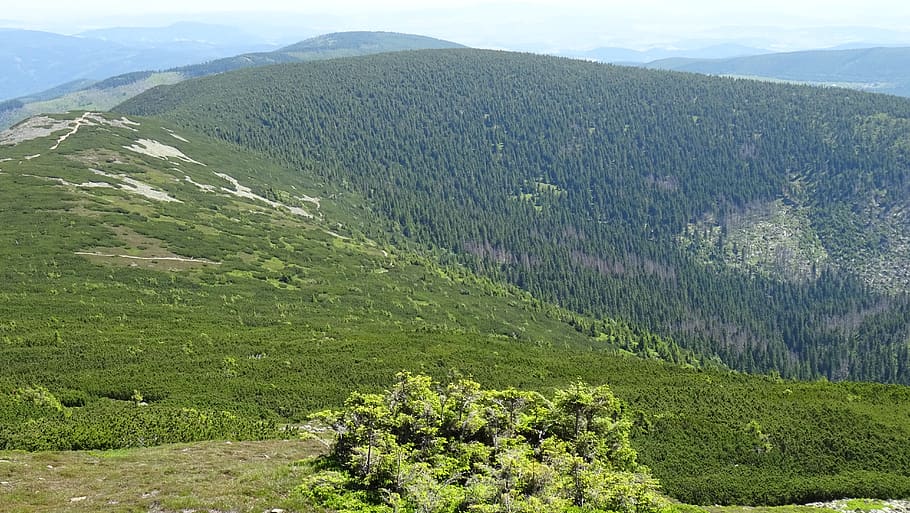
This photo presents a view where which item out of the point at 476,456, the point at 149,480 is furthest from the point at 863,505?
the point at 149,480

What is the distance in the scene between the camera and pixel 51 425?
41.4 meters

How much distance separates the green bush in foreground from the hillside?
12.8 metres

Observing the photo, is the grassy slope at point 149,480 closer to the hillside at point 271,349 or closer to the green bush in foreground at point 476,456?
the hillside at point 271,349

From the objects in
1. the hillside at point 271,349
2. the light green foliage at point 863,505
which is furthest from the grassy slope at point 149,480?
the light green foliage at point 863,505

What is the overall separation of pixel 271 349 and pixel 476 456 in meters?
46.2

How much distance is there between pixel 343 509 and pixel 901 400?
73.1 metres

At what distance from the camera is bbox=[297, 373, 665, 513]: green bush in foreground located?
28391mm

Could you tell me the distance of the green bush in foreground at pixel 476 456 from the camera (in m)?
28.4

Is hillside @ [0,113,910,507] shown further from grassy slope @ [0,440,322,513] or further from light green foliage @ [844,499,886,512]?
grassy slope @ [0,440,322,513]

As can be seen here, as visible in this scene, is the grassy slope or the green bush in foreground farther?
the green bush in foreground

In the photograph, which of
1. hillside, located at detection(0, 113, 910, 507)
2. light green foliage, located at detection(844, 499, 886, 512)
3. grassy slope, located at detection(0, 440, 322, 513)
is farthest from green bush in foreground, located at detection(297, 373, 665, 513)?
light green foliage, located at detection(844, 499, 886, 512)

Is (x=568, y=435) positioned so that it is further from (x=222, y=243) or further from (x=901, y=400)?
(x=222, y=243)

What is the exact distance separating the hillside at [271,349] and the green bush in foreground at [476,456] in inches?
506

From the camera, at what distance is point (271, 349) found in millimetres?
73125
